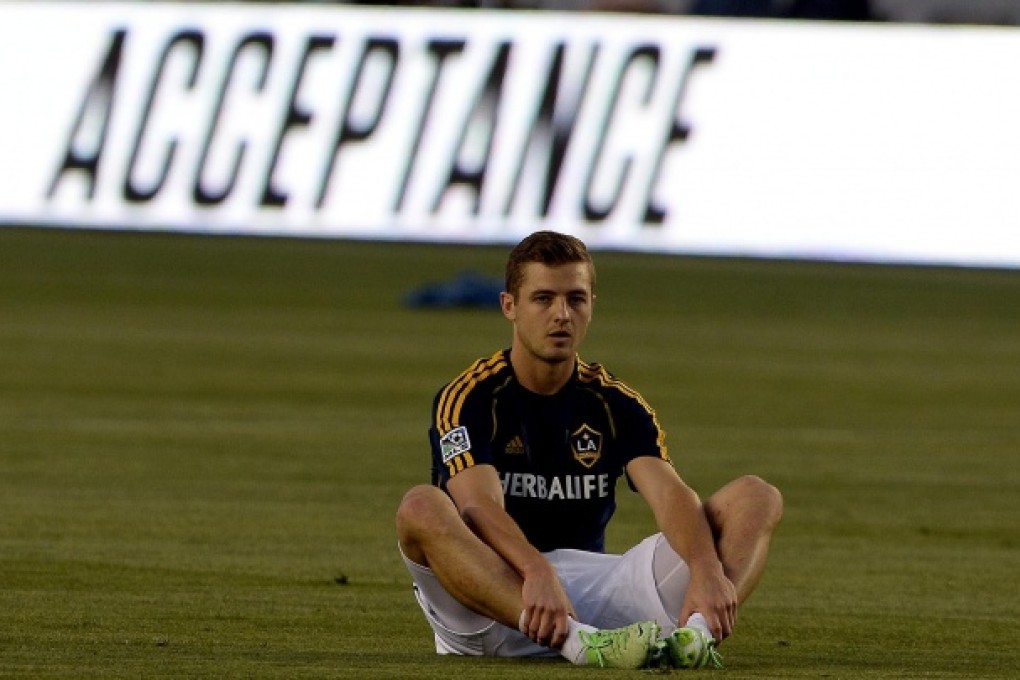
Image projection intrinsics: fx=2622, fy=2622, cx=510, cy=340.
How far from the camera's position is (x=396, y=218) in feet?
104

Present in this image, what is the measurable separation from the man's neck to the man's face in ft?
0.32

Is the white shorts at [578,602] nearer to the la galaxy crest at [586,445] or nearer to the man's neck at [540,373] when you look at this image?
the la galaxy crest at [586,445]

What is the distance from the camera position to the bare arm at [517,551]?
24.0 feet

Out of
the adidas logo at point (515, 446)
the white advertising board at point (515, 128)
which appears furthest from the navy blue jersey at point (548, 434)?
the white advertising board at point (515, 128)

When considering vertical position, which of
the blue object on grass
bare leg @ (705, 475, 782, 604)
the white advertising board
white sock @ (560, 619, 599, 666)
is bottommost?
white sock @ (560, 619, 599, 666)

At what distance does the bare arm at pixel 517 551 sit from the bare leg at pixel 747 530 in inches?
19.1

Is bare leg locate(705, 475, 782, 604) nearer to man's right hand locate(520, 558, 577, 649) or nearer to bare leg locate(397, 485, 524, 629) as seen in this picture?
man's right hand locate(520, 558, 577, 649)

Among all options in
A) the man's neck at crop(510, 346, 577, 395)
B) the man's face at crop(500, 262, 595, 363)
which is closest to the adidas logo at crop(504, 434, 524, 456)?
the man's neck at crop(510, 346, 577, 395)

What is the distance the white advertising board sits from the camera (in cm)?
3052

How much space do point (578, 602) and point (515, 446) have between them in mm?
515

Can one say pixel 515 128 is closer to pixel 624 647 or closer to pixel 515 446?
pixel 515 446

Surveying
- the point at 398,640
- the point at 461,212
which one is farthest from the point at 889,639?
the point at 461,212

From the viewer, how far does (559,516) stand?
26.2 feet

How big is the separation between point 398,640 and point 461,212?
2306cm
